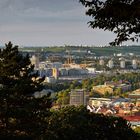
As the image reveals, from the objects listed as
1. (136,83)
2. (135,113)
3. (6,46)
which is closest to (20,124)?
(6,46)

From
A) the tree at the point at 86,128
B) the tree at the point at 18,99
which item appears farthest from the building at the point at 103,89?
the tree at the point at 18,99

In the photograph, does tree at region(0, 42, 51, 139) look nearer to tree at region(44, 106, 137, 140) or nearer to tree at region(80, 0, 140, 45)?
tree at region(44, 106, 137, 140)

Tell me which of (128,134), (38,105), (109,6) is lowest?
(128,134)

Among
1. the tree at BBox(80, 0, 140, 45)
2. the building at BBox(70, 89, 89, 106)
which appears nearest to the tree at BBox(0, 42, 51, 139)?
the tree at BBox(80, 0, 140, 45)

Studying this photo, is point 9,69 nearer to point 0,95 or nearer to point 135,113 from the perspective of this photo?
point 0,95

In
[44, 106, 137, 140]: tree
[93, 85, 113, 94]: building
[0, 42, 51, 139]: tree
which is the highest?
[0, 42, 51, 139]: tree

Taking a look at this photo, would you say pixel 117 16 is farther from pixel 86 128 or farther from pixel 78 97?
pixel 78 97

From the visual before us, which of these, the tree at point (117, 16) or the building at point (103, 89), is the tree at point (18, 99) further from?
the building at point (103, 89)
